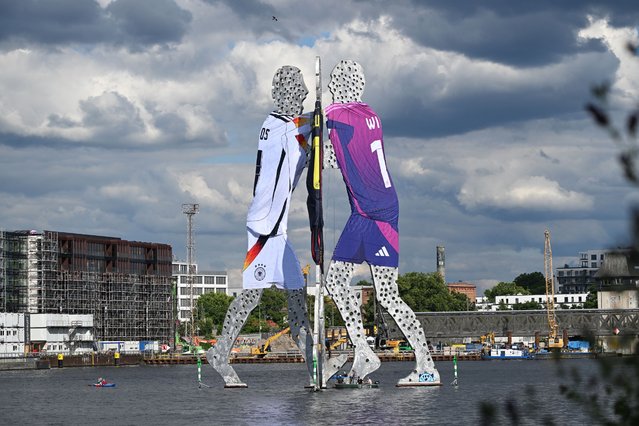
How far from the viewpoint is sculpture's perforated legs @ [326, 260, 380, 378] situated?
68.6 metres

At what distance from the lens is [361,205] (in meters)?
67.7

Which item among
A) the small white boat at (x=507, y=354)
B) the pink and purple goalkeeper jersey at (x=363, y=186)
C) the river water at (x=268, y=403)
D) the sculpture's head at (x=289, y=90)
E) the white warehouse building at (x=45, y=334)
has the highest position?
the sculpture's head at (x=289, y=90)

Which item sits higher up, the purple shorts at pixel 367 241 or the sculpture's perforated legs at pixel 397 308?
the purple shorts at pixel 367 241

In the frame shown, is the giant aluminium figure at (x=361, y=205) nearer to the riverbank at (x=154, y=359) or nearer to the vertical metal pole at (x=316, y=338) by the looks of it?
the vertical metal pole at (x=316, y=338)

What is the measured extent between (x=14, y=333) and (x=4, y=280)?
32.7 ft

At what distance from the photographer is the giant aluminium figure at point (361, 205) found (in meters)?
67.5

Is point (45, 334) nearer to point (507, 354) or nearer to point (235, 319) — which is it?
point (507, 354)

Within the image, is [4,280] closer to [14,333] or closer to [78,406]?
[14,333]

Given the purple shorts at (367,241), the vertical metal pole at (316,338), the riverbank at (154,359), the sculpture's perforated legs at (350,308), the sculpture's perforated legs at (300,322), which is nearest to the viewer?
the vertical metal pole at (316,338)

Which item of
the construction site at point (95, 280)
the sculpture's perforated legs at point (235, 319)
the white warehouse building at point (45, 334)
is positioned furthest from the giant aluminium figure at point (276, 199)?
the construction site at point (95, 280)

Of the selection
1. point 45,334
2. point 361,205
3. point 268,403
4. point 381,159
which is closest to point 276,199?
point 361,205

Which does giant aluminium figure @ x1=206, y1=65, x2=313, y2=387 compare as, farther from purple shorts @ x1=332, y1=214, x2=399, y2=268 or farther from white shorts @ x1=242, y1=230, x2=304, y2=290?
purple shorts @ x1=332, y1=214, x2=399, y2=268

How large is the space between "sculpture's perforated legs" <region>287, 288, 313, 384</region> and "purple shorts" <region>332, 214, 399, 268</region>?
4078mm

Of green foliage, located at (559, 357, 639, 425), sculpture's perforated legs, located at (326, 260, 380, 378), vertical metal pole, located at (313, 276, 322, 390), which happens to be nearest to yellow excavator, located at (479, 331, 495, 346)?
sculpture's perforated legs, located at (326, 260, 380, 378)
